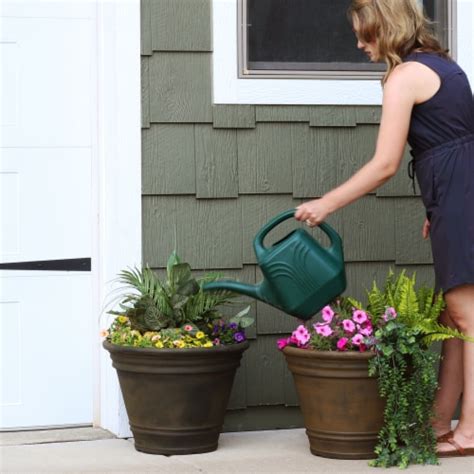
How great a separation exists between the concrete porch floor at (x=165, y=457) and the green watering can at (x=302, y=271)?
0.51 meters

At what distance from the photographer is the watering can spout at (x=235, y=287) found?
3688mm

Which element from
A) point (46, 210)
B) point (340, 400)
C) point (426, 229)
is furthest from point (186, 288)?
point (426, 229)

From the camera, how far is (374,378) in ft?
11.5

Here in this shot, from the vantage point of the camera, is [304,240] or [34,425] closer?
[304,240]

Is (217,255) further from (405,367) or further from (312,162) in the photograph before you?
(405,367)

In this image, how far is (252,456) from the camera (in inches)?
146

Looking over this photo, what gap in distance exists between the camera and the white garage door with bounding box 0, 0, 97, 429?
4125mm

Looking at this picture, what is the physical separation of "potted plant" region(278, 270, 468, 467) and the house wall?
53 centimetres

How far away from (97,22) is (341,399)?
1.72 m

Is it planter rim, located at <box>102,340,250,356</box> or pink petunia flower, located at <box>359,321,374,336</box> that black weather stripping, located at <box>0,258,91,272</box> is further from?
pink petunia flower, located at <box>359,321,374,336</box>

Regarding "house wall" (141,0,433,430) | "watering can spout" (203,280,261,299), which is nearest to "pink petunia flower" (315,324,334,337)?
"watering can spout" (203,280,261,299)

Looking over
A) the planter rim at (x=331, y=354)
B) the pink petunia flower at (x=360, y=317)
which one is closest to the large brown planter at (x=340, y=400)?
the planter rim at (x=331, y=354)

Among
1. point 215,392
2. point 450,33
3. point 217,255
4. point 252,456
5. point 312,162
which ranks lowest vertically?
point 252,456

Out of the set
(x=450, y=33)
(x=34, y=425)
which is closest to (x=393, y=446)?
(x=34, y=425)
